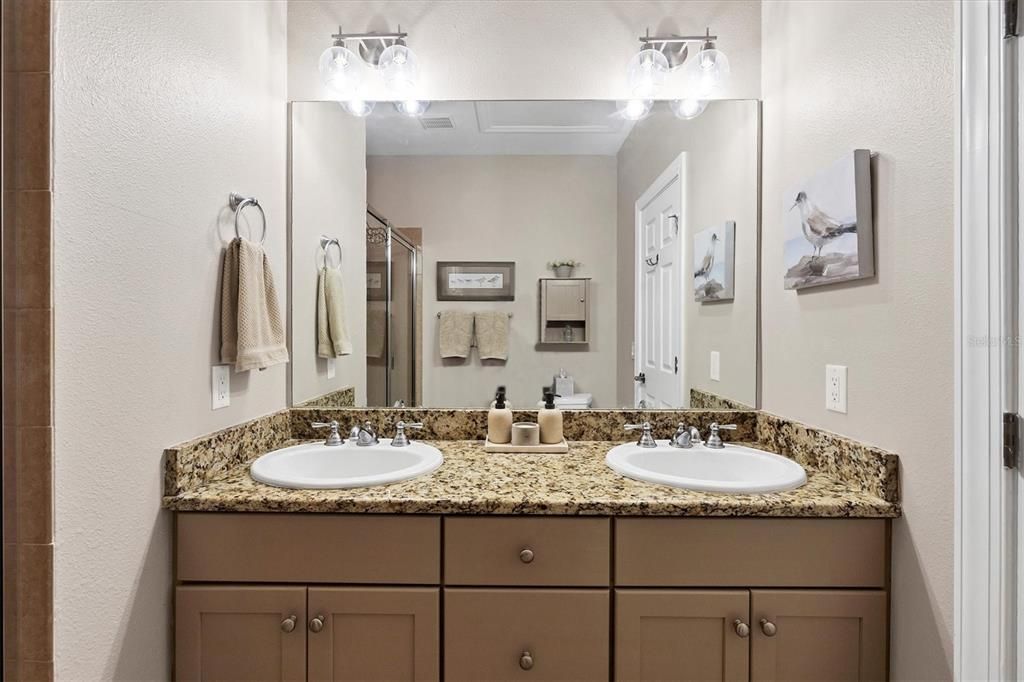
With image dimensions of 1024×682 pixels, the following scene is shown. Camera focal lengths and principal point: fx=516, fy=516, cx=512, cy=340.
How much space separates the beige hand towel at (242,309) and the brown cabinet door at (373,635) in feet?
2.05

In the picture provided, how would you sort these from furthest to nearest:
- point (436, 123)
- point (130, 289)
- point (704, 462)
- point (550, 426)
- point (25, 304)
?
1. point (436, 123)
2. point (550, 426)
3. point (704, 462)
4. point (130, 289)
5. point (25, 304)

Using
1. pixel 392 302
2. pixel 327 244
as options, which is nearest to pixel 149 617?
pixel 392 302

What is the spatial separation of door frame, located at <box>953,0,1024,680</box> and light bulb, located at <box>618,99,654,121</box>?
0.92m

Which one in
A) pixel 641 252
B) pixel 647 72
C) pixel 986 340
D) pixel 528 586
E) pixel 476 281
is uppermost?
pixel 647 72

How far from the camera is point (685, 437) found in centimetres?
162

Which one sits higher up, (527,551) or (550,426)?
(550,426)

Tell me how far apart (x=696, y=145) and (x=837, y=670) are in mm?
1552

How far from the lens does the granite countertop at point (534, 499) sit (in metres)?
1.16

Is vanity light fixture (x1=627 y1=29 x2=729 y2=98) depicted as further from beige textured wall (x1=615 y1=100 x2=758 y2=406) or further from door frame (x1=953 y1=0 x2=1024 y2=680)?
door frame (x1=953 y1=0 x2=1024 y2=680)

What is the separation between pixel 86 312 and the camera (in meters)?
0.96

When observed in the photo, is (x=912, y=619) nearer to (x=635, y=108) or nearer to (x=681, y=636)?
(x=681, y=636)

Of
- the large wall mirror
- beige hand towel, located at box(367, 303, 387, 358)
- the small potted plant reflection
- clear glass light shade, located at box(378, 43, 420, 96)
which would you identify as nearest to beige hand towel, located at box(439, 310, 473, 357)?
the large wall mirror

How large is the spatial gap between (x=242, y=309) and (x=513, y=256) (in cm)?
88

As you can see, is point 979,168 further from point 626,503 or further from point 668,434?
point 668,434
